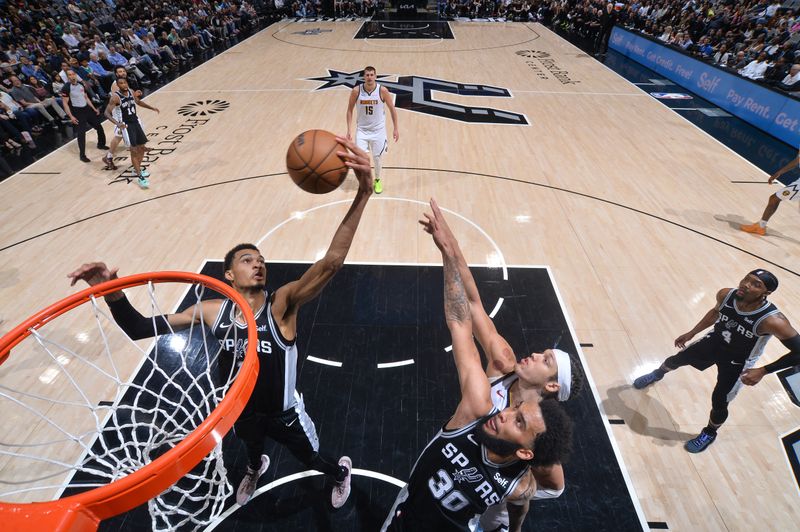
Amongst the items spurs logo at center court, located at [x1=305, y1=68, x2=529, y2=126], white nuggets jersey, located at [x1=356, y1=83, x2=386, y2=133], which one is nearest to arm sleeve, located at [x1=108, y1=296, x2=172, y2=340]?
white nuggets jersey, located at [x1=356, y1=83, x2=386, y2=133]

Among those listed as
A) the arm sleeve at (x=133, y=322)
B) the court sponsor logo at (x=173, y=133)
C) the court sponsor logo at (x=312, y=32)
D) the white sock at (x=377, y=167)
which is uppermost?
the court sponsor logo at (x=312, y=32)

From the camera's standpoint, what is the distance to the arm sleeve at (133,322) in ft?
8.79

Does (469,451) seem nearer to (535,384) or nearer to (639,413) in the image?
(535,384)

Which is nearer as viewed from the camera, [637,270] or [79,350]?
[79,350]

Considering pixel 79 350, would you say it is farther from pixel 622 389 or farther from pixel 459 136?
pixel 459 136

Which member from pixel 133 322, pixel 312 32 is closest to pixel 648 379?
pixel 133 322

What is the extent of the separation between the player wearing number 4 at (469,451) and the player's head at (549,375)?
0.24 meters

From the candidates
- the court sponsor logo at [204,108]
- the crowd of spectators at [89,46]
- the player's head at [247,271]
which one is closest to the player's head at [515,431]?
the player's head at [247,271]

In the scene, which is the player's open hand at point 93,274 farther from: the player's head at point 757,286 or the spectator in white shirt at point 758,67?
the spectator in white shirt at point 758,67

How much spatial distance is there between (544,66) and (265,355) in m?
15.1

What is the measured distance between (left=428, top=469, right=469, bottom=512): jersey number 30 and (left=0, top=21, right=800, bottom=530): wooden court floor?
6.97 ft

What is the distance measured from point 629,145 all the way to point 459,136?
361 centimetres

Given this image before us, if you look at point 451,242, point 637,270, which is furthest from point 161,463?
point 637,270

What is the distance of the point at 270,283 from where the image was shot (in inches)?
211
